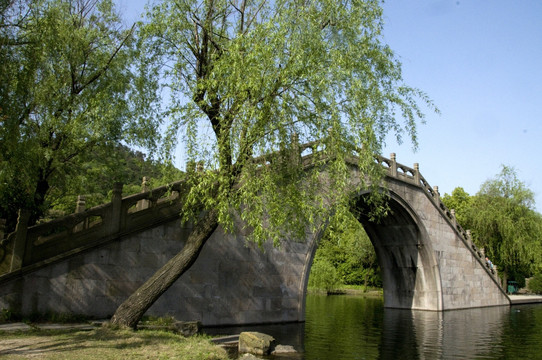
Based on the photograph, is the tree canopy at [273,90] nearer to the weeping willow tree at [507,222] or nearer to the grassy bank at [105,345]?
the grassy bank at [105,345]

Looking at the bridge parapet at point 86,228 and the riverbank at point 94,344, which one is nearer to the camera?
the riverbank at point 94,344

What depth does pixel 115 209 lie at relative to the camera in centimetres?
1160

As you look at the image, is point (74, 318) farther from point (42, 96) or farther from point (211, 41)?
point (211, 41)

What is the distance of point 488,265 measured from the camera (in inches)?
1061

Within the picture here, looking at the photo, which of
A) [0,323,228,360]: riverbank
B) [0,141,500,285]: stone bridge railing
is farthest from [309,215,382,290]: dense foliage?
[0,323,228,360]: riverbank

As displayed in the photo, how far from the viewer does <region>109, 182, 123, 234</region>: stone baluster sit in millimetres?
11539

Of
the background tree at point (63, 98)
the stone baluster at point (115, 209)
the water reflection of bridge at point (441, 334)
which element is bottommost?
the water reflection of bridge at point (441, 334)

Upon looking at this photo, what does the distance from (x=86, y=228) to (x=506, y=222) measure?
28.2m

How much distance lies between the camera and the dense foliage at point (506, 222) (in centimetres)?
3044

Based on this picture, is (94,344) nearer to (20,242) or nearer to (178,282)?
(20,242)

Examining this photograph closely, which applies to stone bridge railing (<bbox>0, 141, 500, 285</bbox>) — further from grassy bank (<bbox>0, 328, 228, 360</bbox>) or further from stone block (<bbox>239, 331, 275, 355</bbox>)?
stone block (<bbox>239, 331, 275, 355</bbox>)

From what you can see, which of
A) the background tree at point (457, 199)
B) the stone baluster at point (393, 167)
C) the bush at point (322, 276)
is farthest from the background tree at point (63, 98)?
the background tree at point (457, 199)

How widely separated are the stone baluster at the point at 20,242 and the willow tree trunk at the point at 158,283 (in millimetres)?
2614

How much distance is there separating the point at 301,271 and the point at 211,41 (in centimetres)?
848
